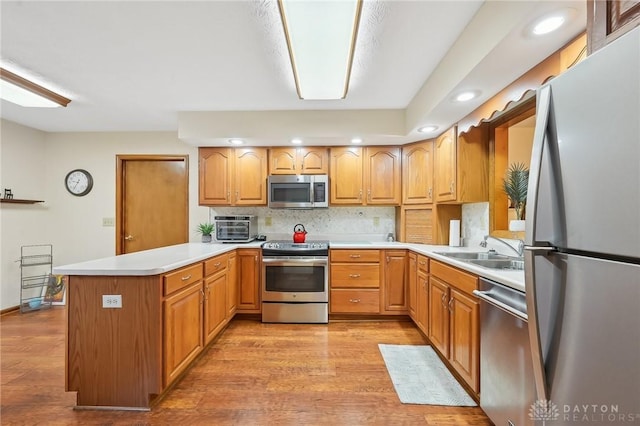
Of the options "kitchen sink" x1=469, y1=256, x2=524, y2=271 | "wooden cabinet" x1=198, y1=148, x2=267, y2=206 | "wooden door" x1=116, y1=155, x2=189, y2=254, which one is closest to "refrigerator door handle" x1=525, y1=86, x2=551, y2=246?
"kitchen sink" x1=469, y1=256, x2=524, y2=271

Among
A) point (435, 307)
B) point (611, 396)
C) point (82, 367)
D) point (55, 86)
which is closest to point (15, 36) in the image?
point (55, 86)

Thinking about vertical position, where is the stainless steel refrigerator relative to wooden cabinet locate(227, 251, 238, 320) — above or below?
above

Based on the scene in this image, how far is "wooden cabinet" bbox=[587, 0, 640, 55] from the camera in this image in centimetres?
77

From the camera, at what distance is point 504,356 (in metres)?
1.39

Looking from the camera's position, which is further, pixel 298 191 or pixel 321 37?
pixel 298 191

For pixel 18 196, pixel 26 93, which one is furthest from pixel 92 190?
pixel 26 93

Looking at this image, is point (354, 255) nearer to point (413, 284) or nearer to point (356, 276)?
point (356, 276)

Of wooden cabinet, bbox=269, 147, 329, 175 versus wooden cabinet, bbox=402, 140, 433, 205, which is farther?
wooden cabinet, bbox=269, 147, 329, 175

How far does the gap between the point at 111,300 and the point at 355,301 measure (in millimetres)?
2276

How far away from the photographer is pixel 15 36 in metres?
1.87

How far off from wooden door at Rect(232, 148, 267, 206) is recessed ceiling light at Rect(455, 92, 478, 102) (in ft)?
7.41

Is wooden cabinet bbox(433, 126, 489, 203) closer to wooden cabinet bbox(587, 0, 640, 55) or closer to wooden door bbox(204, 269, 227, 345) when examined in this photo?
wooden cabinet bbox(587, 0, 640, 55)

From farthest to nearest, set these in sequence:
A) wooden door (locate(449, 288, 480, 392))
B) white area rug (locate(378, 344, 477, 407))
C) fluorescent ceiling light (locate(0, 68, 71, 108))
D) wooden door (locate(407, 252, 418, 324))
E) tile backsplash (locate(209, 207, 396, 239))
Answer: tile backsplash (locate(209, 207, 396, 239))
wooden door (locate(407, 252, 418, 324))
fluorescent ceiling light (locate(0, 68, 71, 108))
white area rug (locate(378, 344, 477, 407))
wooden door (locate(449, 288, 480, 392))

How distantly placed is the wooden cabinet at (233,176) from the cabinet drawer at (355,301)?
1.46m
